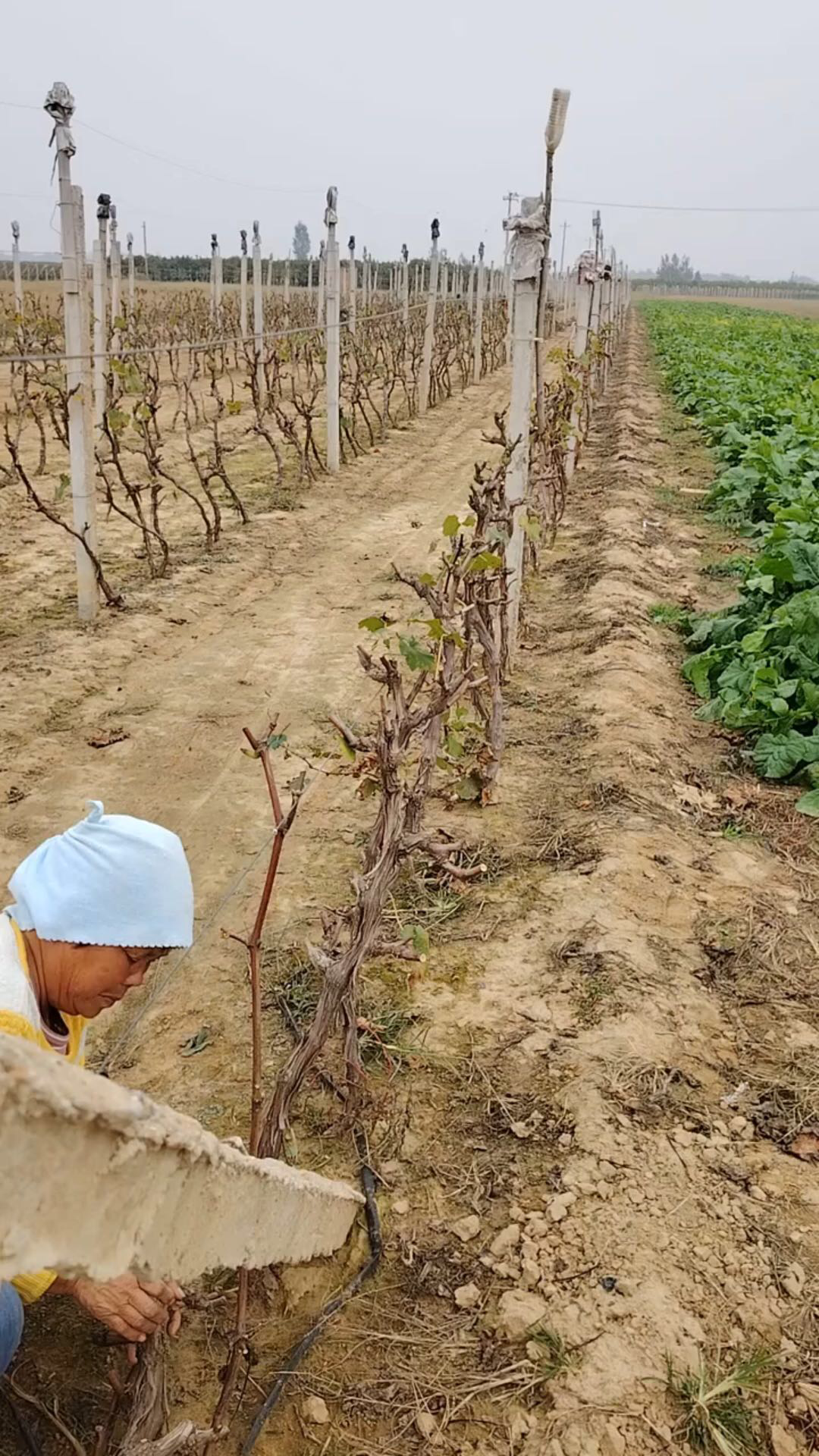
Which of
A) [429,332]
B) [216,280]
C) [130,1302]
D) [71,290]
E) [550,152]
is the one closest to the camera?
[130,1302]

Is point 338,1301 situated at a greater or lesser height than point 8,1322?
lesser

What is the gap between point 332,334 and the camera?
1158 cm

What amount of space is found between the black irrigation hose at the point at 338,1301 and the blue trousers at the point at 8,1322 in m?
0.52

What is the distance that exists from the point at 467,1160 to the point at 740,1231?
0.69 metres

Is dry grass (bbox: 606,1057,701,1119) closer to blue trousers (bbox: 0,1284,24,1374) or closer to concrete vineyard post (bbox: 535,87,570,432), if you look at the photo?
blue trousers (bbox: 0,1284,24,1374)

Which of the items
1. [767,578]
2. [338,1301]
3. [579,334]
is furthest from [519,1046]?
[579,334]

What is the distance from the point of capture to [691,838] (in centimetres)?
453

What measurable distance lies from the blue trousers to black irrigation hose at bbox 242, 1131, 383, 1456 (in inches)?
20.3

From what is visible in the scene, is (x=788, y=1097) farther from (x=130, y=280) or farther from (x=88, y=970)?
(x=130, y=280)

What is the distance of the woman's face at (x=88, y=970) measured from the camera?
6.18 feet

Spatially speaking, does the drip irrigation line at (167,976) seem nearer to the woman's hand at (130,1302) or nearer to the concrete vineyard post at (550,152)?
the woman's hand at (130,1302)

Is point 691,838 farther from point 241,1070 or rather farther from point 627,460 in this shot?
point 627,460

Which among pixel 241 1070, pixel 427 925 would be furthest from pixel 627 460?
pixel 241 1070

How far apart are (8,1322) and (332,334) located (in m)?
11.0
